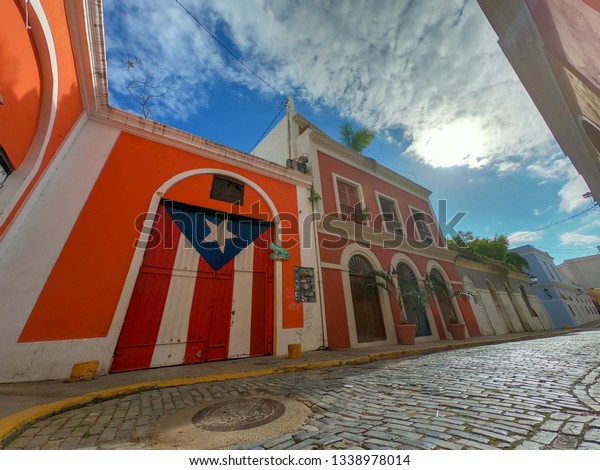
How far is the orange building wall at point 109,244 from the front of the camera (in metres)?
4.09

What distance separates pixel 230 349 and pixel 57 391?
304cm

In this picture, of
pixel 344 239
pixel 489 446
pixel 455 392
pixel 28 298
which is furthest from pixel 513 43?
pixel 28 298

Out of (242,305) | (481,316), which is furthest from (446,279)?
(242,305)

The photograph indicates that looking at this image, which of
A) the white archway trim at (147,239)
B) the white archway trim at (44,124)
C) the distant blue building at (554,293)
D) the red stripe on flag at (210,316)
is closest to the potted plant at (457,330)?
the white archway trim at (147,239)

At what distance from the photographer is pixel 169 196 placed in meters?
6.02

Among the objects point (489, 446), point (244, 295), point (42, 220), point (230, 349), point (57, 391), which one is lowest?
point (489, 446)

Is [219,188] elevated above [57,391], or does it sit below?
above

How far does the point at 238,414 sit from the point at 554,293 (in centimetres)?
3202

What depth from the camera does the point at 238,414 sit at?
217cm

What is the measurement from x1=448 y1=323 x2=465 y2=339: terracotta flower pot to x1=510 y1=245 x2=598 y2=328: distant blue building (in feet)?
51.2

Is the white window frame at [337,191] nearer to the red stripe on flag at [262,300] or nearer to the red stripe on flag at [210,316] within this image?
the red stripe on flag at [262,300]

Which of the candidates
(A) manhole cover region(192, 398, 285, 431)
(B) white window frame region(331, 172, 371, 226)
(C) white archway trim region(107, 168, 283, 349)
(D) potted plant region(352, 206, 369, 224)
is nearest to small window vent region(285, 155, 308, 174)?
(B) white window frame region(331, 172, 371, 226)

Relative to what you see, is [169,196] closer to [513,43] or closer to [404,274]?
[513,43]

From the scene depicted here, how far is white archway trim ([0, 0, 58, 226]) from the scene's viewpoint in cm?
362
